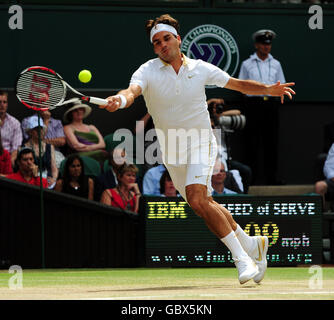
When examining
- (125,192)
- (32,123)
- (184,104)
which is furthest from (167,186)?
(184,104)

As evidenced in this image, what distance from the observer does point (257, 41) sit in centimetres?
1224

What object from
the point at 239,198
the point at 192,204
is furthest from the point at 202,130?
the point at 239,198

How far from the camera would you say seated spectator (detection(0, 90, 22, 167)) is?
11.0 meters

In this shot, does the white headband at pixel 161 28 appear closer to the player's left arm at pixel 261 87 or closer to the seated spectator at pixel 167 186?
the player's left arm at pixel 261 87

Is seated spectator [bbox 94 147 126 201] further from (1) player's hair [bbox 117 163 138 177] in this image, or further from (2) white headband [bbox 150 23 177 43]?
(2) white headband [bbox 150 23 177 43]

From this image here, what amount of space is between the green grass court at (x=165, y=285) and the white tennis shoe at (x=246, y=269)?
8 centimetres

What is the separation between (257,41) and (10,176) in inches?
152

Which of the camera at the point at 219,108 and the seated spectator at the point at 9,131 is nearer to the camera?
the seated spectator at the point at 9,131

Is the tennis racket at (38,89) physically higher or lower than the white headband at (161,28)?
lower

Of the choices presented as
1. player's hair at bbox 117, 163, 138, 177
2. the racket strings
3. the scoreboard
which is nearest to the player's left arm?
the racket strings

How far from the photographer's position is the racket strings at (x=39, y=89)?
307 inches

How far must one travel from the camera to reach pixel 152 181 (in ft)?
35.4

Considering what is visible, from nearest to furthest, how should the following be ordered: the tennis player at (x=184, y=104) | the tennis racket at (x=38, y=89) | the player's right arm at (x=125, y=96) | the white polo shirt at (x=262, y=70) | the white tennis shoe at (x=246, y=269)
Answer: the player's right arm at (x=125, y=96)
the white tennis shoe at (x=246, y=269)
the tennis player at (x=184, y=104)
the tennis racket at (x=38, y=89)
the white polo shirt at (x=262, y=70)

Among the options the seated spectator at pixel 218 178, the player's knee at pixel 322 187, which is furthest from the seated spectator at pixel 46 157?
the player's knee at pixel 322 187
